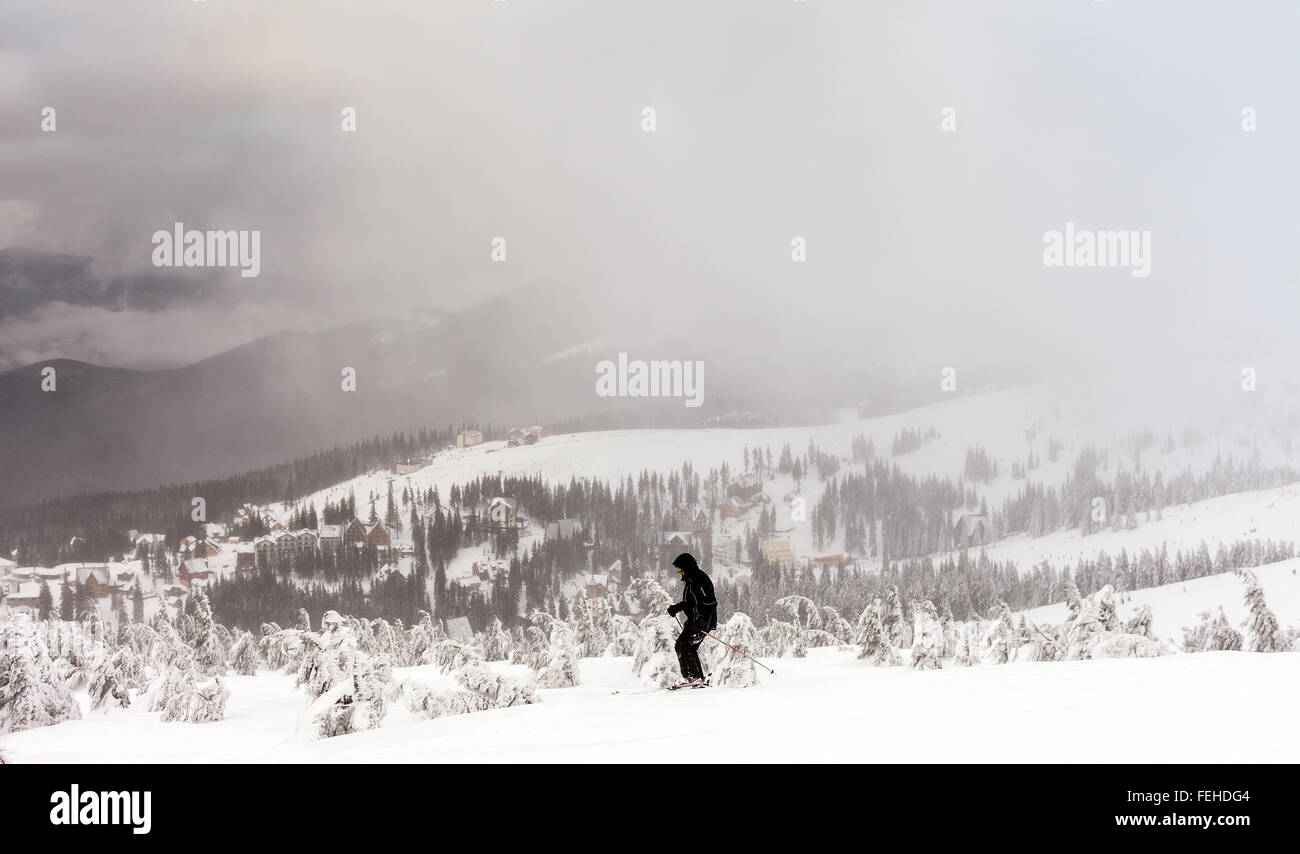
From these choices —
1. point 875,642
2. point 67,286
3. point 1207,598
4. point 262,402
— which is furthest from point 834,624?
point 262,402

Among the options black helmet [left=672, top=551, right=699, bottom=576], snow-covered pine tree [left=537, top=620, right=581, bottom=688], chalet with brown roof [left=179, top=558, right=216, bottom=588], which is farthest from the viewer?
chalet with brown roof [left=179, top=558, right=216, bottom=588]

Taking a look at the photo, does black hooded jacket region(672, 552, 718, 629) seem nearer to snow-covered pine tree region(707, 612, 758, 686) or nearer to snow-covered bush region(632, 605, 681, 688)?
snow-covered pine tree region(707, 612, 758, 686)

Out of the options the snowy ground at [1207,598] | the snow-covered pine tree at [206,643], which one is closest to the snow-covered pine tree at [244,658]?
the snow-covered pine tree at [206,643]

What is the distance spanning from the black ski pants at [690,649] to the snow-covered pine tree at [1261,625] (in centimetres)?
1868

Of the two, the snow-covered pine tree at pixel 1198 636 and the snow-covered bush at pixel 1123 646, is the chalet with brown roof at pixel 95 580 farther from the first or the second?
the snow-covered bush at pixel 1123 646

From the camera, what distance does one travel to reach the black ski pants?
504 inches

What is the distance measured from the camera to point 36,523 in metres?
132

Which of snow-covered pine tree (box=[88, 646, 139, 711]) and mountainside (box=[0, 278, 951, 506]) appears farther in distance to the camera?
mountainside (box=[0, 278, 951, 506])

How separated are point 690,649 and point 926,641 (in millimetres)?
9850

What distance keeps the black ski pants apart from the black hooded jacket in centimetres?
14

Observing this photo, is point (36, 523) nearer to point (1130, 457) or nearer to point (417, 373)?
point (417, 373)

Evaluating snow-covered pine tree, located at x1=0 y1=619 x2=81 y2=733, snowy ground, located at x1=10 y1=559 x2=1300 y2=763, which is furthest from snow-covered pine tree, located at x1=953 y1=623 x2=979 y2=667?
snow-covered pine tree, located at x1=0 y1=619 x2=81 y2=733
